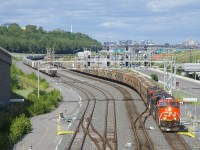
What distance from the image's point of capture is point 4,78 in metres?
41.3

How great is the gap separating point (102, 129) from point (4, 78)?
12.4 meters

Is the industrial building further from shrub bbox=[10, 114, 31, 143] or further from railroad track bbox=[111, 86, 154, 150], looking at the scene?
railroad track bbox=[111, 86, 154, 150]

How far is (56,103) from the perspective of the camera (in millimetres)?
50625

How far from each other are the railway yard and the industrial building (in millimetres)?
3665

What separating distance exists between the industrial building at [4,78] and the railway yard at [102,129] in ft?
12.0

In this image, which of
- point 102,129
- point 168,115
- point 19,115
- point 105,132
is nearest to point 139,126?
point 102,129

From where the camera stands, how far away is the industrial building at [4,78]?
39594mm

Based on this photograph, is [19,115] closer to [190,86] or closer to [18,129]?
[18,129]

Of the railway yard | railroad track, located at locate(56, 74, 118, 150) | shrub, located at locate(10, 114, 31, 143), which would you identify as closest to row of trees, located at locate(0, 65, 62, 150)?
shrub, located at locate(10, 114, 31, 143)

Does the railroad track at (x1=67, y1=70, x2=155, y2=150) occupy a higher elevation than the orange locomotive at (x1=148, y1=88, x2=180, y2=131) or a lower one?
lower

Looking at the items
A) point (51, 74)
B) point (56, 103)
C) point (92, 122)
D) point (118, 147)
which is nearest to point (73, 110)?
point (56, 103)

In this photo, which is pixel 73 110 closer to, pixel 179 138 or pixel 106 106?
pixel 106 106

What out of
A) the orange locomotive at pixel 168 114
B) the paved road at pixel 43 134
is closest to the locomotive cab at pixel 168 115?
the orange locomotive at pixel 168 114

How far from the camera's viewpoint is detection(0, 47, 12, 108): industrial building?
39.6 meters
